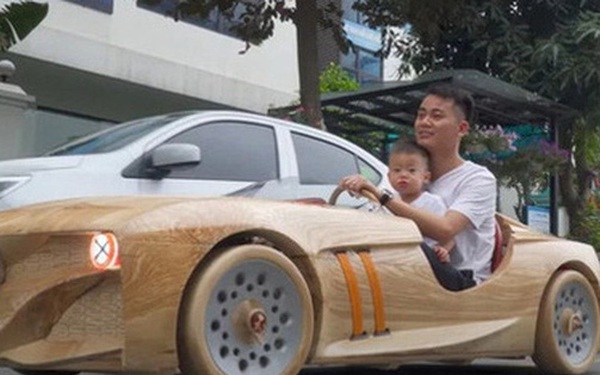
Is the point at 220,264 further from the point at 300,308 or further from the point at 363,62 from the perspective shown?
the point at 363,62

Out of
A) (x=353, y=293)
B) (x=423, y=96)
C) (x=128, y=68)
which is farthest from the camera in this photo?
(x=128, y=68)

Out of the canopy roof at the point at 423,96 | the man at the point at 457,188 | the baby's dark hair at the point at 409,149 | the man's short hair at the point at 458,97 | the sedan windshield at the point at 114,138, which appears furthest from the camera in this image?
the canopy roof at the point at 423,96

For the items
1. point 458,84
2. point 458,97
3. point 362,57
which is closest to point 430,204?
point 458,97

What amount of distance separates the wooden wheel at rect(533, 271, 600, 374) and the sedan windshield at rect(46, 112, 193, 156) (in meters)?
2.80

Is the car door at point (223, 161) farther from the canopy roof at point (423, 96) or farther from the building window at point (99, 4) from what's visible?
the building window at point (99, 4)

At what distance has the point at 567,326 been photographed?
488 cm

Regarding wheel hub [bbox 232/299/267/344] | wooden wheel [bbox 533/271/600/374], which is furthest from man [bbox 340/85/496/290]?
wheel hub [bbox 232/299/267/344]

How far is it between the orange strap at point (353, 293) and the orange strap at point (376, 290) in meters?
0.08

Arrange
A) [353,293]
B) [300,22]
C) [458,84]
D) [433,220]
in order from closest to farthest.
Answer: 1. [353,293]
2. [433,220]
3. [300,22]
4. [458,84]

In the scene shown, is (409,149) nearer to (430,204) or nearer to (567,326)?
(430,204)

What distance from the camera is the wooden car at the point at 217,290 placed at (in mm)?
3193

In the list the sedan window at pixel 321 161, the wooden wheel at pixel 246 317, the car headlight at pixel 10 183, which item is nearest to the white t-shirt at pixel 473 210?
the wooden wheel at pixel 246 317

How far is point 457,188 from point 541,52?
38.8ft

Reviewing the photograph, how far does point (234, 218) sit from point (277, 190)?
3.02 meters
